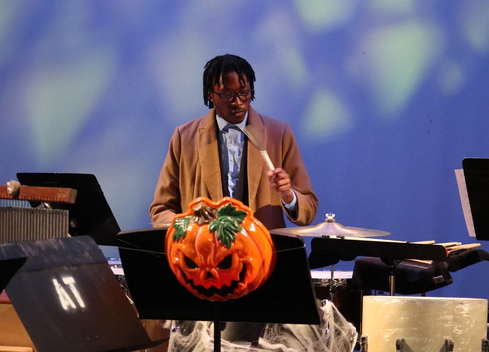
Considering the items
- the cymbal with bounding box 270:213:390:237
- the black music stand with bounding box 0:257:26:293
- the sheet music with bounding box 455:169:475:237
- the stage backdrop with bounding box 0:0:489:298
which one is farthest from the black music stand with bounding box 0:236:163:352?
the stage backdrop with bounding box 0:0:489:298

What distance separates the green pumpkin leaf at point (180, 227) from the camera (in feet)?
6.56

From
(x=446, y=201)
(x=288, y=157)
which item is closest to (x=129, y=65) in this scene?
(x=288, y=157)

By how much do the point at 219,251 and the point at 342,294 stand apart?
208 centimetres

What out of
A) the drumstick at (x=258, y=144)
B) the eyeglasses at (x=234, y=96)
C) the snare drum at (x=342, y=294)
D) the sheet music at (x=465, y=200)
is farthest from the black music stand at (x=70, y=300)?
the snare drum at (x=342, y=294)

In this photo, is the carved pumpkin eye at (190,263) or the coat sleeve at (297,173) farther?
the coat sleeve at (297,173)

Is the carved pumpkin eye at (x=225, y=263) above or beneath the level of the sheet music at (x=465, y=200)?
above

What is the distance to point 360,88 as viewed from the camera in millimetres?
4719

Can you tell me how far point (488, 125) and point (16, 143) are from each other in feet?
10.2

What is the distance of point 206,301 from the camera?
87.3 inches

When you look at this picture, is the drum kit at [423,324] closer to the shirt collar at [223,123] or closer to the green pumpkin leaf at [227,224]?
the green pumpkin leaf at [227,224]

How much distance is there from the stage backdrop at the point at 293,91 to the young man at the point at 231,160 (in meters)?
1.31

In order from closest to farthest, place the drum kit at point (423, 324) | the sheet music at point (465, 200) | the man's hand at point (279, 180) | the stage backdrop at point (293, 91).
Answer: the drum kit at point (423, 324)
the man's hand at point (279, 180)
the sheet music at point (465, 200)
the stage backdrop at point (293, 91)

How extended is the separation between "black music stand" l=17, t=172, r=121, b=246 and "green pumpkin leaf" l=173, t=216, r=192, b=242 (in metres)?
1.39

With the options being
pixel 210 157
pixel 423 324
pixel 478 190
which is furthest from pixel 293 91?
pixel 423 324
